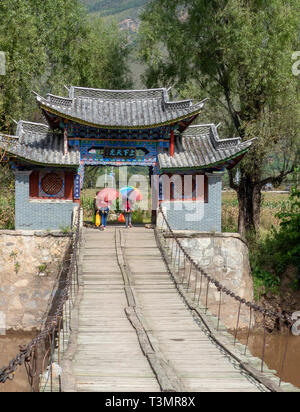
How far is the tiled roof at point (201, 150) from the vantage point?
17984 mm

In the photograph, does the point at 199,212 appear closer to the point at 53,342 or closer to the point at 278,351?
the point at 278,351

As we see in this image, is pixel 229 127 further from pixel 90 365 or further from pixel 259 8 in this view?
pixel 90 365

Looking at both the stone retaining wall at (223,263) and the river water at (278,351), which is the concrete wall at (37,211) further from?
the river water at (278,351)

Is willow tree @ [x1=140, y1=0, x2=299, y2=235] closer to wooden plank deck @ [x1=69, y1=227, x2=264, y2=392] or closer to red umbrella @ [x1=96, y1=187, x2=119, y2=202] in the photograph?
red umbrella @ [x1=96, y1=187, x2=119, y2=202]

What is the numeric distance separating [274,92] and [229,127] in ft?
9.10

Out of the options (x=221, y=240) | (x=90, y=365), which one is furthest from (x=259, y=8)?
(x=90, y=365)

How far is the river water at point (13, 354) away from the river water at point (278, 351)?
6.46 meters

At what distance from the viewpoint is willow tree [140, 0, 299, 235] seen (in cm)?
2034

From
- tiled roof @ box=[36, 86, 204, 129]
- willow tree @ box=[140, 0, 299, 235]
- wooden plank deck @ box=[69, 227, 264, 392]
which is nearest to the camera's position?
wooden plank deck @ box=[69, 227, 264, 392]

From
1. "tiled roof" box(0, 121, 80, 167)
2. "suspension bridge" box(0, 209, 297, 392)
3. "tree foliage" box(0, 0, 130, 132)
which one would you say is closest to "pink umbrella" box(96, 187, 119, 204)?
"tiled roof" box(0, 121, 80, 167)

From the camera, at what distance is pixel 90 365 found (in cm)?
888

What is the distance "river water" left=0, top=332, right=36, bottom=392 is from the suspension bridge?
2.66 feet

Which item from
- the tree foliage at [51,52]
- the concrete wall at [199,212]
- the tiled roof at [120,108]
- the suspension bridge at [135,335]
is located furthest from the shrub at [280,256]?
the tree foliage at [51,52]
